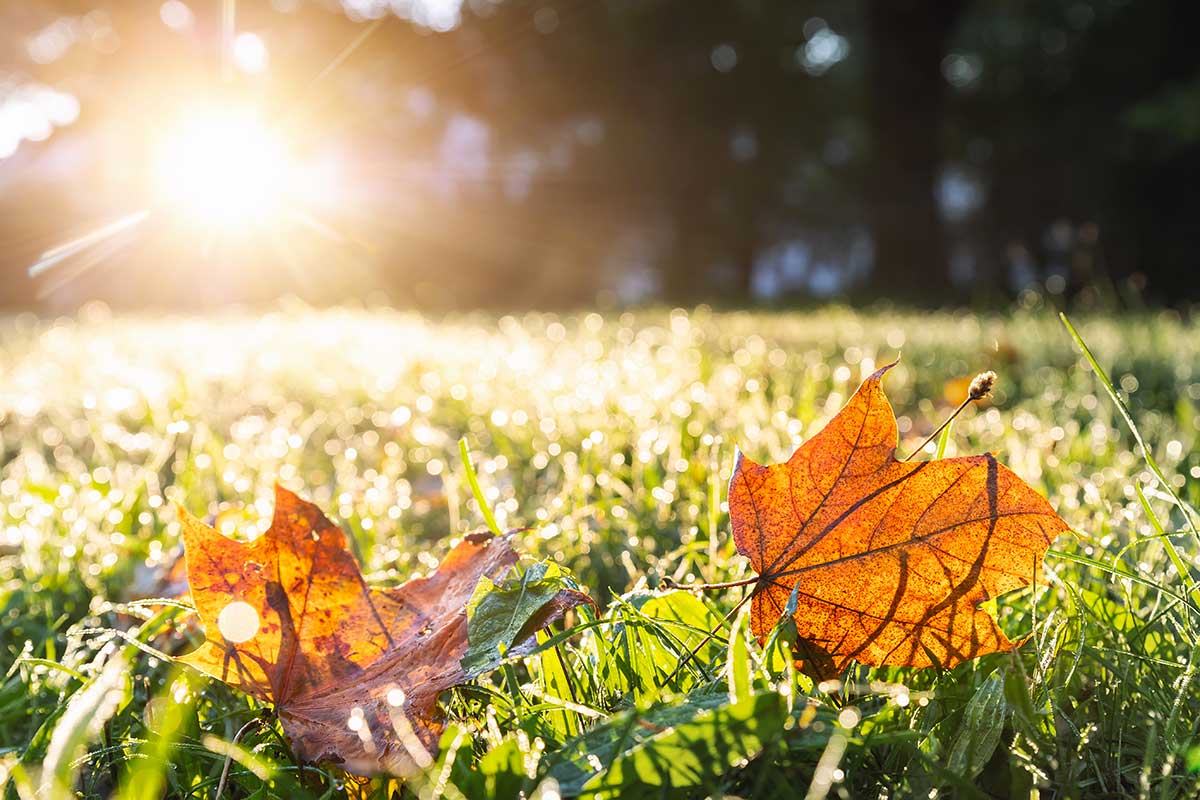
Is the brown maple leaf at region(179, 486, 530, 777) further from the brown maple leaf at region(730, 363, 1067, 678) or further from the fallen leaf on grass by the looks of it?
the brown maple leaf at region(730, 363, 1067, 678)

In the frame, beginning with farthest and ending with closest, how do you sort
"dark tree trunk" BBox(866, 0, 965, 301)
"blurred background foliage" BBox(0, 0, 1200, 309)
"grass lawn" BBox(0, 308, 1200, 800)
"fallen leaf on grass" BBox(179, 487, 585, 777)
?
"blurred background foliage" BBox(0, 0, 1200, 309) < "dark tree trunk" BBox(866, 0, 965, 301) < "fallen leaf on grass" BBox(179, 487, 585, 777) < "grass lawn" BBox(0, 308, 1200, 800)

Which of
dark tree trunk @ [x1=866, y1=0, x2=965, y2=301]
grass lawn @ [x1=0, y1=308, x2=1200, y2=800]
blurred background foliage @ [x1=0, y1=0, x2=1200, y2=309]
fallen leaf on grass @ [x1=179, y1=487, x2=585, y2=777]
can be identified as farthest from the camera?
blurred background foliage @ [x1=0, y1=0, x2=1200, y2=309]

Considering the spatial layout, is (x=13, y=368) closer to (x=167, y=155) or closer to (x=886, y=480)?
(x=886, y=480)

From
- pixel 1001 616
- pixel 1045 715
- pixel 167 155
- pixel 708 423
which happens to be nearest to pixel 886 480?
pixel 1045 715

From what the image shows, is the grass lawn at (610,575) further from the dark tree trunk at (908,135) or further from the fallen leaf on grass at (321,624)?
the dark tree trunk at (908,135)

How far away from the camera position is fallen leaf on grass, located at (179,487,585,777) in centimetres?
80

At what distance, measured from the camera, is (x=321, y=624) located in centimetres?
89

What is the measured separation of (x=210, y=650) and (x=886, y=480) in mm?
646

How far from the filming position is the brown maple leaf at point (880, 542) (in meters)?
0.77

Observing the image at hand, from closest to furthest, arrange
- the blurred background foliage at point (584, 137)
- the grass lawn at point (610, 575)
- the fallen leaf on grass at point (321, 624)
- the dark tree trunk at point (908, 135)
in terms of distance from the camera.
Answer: the grass lawn at point (610, 575) < the fallen leaf on grass at point (321, 624) < the dark tree trunk at point (908, 135) < the blurred background foliage at point (584, 137)

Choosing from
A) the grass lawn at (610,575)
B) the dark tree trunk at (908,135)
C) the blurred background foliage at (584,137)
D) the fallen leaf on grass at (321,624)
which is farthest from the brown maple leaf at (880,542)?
the dark tree trunk at (908,135)

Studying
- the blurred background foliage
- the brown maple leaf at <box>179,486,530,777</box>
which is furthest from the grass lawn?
the blurred background foliage

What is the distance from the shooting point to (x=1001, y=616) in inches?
40.0

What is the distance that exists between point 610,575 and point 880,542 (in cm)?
54
